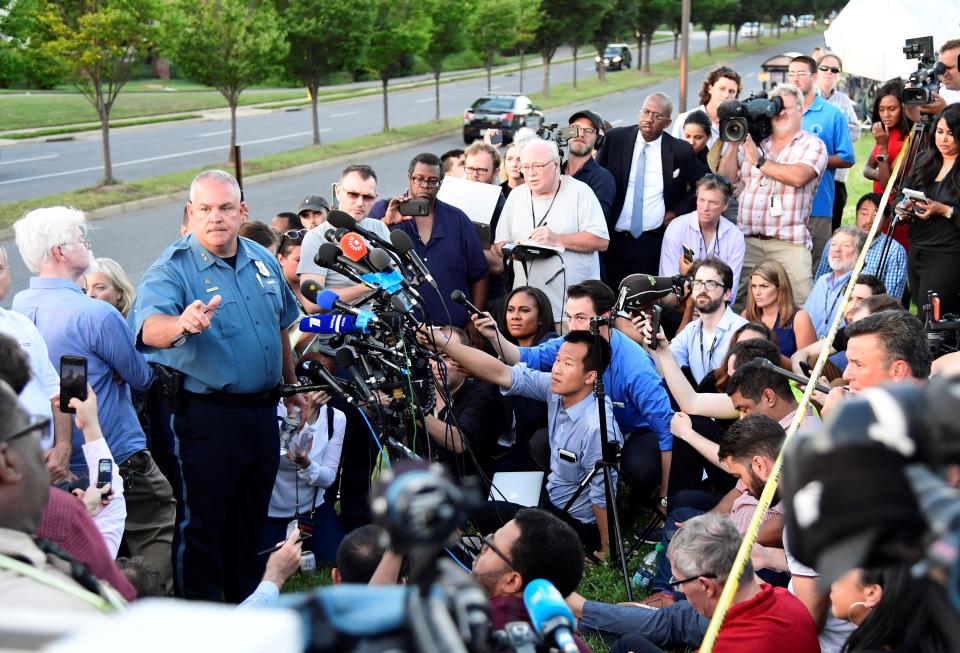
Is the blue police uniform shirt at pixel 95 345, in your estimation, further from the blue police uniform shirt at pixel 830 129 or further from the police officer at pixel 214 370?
the blue police uniform shirt at pixel 830 129

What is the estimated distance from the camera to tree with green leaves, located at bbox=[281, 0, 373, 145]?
2322cm

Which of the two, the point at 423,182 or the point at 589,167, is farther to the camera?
the point at 589,167

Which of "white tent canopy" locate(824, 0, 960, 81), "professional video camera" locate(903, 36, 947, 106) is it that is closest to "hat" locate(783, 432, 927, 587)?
"professional video camera" locate(903, 36, 947, 106)

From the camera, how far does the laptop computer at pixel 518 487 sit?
19.6 feet

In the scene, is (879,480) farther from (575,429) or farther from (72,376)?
(575,429)

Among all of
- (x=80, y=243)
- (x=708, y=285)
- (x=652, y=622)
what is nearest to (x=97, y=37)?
(x=80, y=243)

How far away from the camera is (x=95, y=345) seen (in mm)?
4922

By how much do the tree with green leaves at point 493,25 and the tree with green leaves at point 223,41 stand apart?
11.9 m

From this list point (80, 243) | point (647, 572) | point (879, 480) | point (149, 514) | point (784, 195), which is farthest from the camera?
point (784, 195)

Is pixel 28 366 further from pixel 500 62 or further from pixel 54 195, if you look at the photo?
pixel 500 62

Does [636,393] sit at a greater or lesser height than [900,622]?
lesser

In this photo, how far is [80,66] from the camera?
17.8m

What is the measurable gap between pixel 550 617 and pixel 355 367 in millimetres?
2709

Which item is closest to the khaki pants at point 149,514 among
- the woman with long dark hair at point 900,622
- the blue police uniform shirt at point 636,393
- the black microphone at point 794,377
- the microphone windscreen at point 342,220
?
the microphone windscreen at point 342,220
